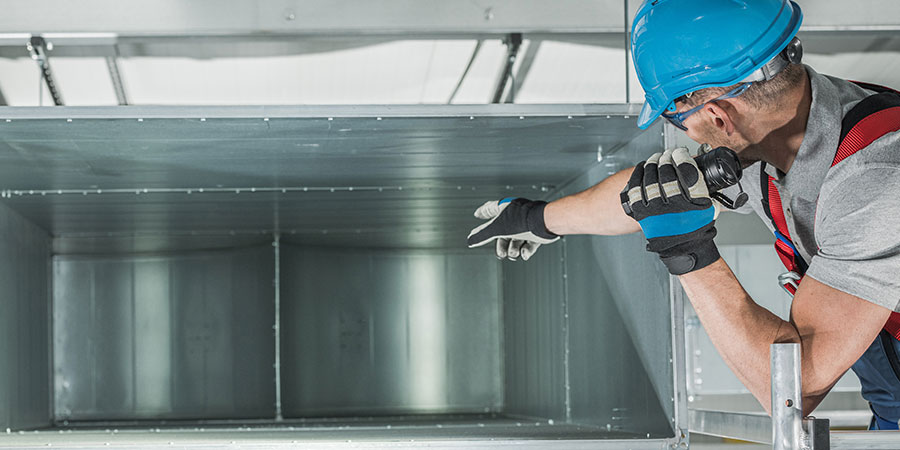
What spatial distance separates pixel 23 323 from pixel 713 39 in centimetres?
346

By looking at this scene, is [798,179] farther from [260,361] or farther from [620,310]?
[260,361]

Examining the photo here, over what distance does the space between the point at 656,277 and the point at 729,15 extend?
2.71 ft

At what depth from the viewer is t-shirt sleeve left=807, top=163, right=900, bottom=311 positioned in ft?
4.25

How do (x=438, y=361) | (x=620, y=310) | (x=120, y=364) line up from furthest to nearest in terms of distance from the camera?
(x=438, y=361), (x=120, y=364), (x=620, y=310)

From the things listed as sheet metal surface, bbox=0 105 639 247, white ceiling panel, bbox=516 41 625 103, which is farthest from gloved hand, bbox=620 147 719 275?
white ceiling panel, bbox=516 41 625 103

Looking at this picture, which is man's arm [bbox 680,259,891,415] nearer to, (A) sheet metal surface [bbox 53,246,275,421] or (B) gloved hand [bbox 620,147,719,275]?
(B) gloved hand [bbox 620,147,719,275]

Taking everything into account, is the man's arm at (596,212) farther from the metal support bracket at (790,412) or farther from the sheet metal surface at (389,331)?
the sheet metal surface at (389,331)

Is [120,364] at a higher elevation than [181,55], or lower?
lower

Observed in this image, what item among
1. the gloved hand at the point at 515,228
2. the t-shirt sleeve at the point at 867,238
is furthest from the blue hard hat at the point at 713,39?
the gloved hand at the point at 515,228

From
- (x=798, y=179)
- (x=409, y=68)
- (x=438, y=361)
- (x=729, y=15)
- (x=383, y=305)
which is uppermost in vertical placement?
(x=409, y=68)

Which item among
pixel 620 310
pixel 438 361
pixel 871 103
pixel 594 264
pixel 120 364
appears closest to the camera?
pixel 871 103

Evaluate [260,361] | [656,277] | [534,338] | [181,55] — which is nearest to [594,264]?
[656,277]

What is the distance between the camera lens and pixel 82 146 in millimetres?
2191

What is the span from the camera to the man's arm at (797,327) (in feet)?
4.40
